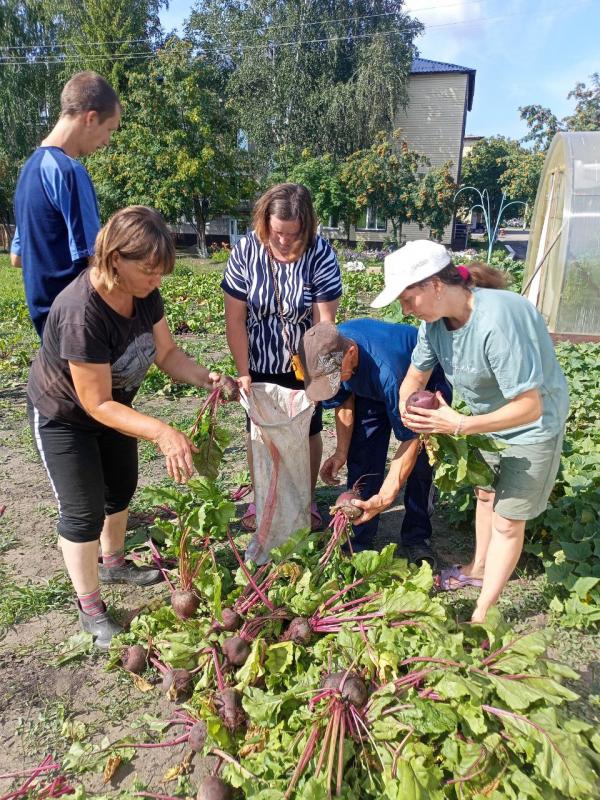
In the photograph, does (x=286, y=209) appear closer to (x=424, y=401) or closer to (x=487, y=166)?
(x=424, y=401)

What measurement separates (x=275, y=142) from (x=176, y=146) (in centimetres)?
702

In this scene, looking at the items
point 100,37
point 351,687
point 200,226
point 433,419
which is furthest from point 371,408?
point 100,37

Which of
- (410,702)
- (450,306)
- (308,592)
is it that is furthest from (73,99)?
(410,702)

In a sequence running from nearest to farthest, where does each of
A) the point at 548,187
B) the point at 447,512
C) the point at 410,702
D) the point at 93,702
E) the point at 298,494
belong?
the point at 410,702 → the point at 93,702 → the point at 298,494 → the point at 447,512 → the point at 548,187

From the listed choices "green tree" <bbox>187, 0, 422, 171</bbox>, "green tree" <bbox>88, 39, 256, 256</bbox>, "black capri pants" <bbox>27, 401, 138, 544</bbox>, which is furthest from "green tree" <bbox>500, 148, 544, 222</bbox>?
"black capri pants" <bbox>27, 401, 138, 544</bbox>

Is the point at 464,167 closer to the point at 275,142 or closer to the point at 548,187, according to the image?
the point at 275,142

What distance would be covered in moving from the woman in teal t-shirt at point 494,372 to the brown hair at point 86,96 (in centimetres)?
156

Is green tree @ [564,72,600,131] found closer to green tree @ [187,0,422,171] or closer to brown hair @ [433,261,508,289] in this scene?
green tree @ [187,0,422,171]

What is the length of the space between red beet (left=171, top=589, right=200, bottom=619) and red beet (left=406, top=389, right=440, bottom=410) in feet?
3.91

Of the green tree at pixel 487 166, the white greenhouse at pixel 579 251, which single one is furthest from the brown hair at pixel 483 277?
the green tree at pixel 487 166

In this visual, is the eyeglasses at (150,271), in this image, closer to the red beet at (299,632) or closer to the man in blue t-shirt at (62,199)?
the man in blue t-shirt at (62,199)

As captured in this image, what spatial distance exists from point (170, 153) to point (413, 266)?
2076 centimetres

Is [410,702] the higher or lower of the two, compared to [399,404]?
lower

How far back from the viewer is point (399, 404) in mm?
2695
